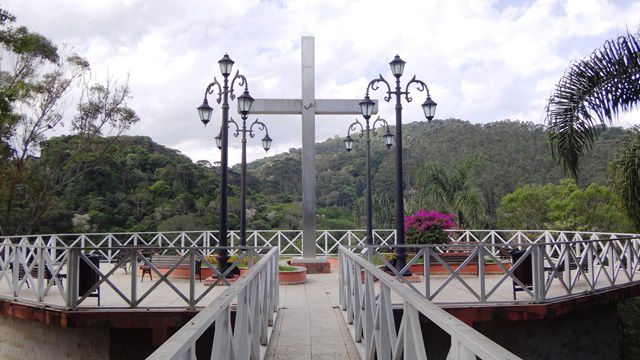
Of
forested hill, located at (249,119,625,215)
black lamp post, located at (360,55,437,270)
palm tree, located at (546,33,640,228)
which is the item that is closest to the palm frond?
palm tree, located at (546,33,640,228)

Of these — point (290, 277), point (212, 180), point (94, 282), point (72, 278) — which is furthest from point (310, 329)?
point (212, 180)

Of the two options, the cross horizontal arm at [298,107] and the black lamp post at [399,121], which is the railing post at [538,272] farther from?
the cross horizontal arm at [298,107]

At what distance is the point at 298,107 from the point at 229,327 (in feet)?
37.2

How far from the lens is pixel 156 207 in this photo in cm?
3103

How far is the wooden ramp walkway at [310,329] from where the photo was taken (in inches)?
223

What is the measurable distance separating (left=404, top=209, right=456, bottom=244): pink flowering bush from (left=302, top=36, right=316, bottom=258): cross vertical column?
264 centimetres

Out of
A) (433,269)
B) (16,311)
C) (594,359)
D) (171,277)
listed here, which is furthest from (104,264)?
(594,359)

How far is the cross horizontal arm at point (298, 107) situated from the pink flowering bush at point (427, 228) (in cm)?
326

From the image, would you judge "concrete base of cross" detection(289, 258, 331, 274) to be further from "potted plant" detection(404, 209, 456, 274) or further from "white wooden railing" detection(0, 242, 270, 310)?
"white wooden railing" detection(0, 242, 270, 310)

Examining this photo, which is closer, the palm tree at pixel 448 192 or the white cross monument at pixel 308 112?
the white cross monument at pixel 308 112

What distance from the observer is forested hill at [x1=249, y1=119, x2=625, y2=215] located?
39031mm

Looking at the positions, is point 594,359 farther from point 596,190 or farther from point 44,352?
point 596,190

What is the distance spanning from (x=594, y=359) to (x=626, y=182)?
3218mm

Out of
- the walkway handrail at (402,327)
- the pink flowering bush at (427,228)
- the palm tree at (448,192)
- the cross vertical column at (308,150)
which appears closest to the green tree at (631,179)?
the pink flowering bush at (427,228)
